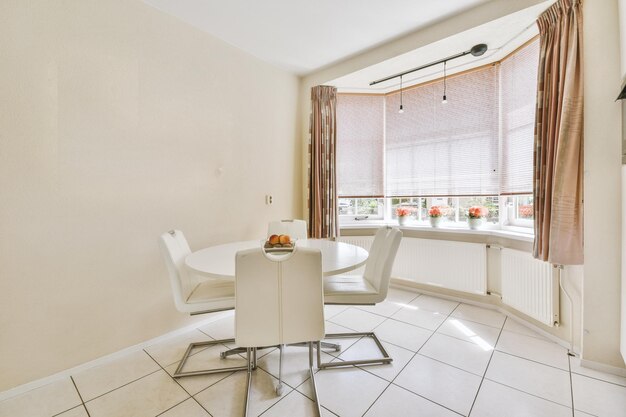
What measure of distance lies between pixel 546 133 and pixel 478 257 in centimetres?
135

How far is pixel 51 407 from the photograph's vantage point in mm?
1575

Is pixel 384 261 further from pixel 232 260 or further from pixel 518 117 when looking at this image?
pixel 518 117

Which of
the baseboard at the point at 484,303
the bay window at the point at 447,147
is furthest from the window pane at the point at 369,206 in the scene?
the baseboard at the point at 484,303

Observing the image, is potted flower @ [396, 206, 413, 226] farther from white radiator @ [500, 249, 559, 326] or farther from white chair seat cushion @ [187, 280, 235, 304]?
white chair seat cushion @ [187, 280, 235, 304]

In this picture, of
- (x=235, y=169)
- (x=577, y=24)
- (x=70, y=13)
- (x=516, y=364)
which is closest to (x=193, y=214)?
(x=235, y=169)

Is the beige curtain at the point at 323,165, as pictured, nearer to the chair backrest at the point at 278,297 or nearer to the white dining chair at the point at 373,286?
the white dining chair at the point at 373,286

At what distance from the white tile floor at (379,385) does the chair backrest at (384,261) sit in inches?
21.9

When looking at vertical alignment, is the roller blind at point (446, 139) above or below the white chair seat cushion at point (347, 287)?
above

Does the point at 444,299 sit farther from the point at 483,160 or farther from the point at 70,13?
the point at 70,13

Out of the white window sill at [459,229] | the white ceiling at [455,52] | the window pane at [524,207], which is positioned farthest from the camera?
the window pane at [524,207]

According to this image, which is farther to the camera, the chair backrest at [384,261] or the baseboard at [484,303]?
the baseboard at [484,303]

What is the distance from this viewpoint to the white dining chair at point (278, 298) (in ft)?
4.40

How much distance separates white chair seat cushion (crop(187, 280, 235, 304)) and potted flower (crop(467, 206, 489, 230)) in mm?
2621

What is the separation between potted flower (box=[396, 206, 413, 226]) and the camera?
136 inches
